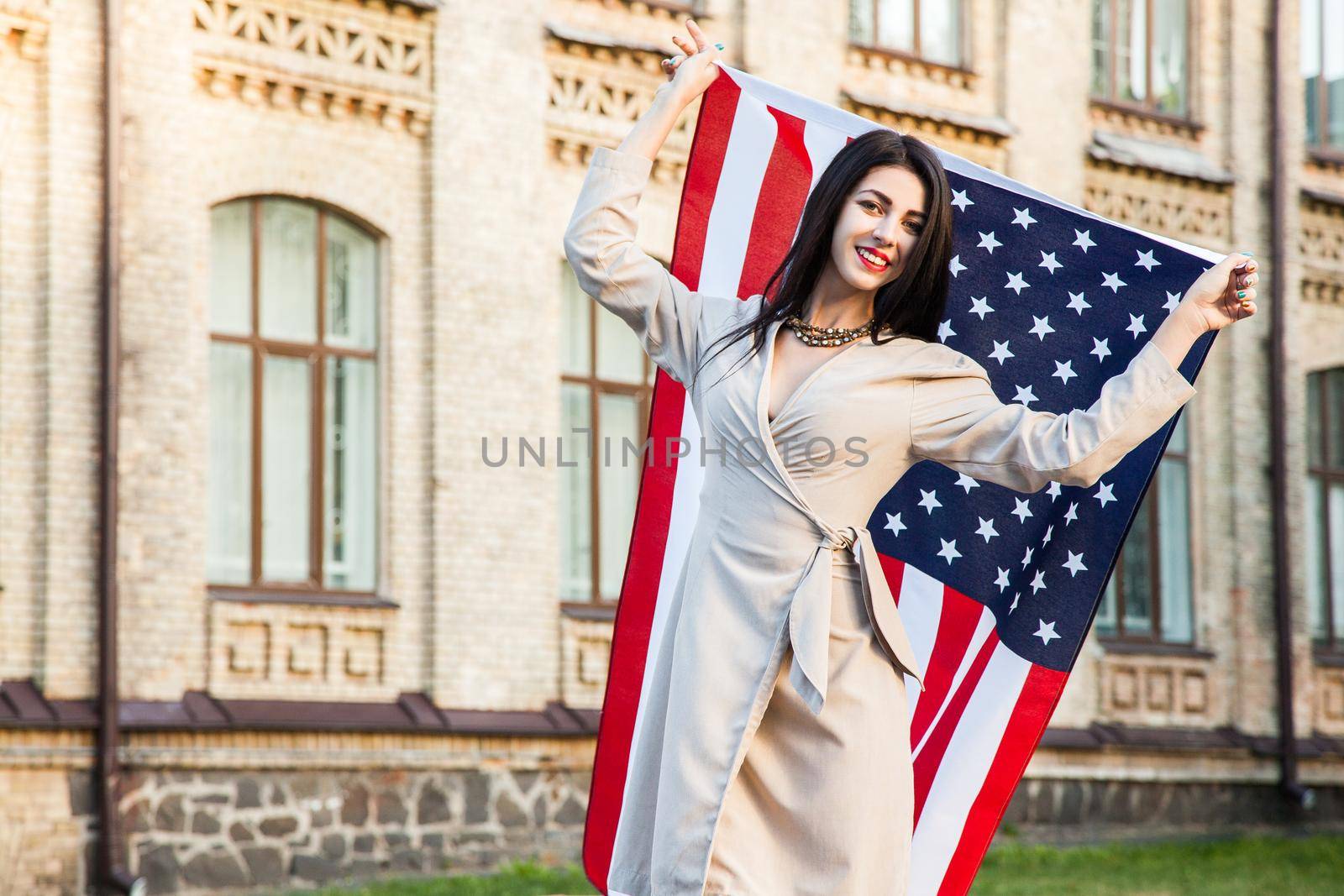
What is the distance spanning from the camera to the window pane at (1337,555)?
1920 centimetres

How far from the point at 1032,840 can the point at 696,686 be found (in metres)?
12.8

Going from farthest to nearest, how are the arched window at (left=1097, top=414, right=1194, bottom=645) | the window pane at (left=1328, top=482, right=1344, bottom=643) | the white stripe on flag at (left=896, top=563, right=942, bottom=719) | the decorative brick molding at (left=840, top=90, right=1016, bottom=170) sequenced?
the window pane at (left=1328, top=482, right=1344, bottom=643)
the arched window at (left=1097, top=414, right=1194, bottom=645)
the decorative brick molding at (left=840, top=90, right=1016, bottom=170)
the white stripe on flag at (left=896, top=563, right=942, bottom=719)

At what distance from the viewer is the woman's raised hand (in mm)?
4199

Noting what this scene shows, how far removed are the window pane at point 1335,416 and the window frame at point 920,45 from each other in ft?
18.0

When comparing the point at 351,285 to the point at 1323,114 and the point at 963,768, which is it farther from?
the point at 1323,114

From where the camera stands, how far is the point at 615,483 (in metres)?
14.5

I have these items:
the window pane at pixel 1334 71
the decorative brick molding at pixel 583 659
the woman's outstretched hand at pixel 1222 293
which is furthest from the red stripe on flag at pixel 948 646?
the window pane at pixel 1334 71

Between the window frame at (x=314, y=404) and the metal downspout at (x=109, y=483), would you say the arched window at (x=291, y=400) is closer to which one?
the window frame at (x=314, y=404)

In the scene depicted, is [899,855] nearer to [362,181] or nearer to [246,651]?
[246,651]

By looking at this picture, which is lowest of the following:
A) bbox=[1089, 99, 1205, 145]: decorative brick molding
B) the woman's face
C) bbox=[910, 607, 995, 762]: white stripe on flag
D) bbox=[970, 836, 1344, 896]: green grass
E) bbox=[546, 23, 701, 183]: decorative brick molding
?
bbox=[970, 836, 1344, 896]: green grass

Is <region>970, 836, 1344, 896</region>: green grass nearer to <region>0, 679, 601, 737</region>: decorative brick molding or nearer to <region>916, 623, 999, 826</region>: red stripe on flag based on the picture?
<region>0, 679, 601, 737</region>: decorative brick molding

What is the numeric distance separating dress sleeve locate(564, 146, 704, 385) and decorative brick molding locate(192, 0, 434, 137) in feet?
28.8

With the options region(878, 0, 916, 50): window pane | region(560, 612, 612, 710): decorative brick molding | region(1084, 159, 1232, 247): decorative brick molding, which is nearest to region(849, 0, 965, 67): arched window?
region(878, 0, 916, 50): window pane

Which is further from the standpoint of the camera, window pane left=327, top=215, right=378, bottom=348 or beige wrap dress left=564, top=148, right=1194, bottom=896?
window pane left=327, top=215, right=378, bottom=348
